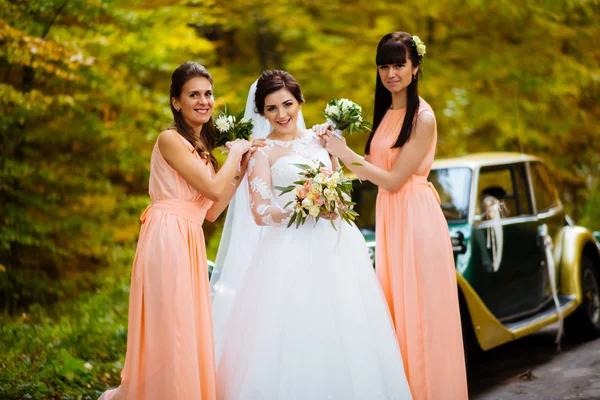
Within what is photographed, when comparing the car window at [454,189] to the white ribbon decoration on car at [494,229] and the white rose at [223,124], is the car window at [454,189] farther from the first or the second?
the white rose at [223,124]

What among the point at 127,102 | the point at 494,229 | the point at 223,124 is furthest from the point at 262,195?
the point at 127,102

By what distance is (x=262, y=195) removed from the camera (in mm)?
4566

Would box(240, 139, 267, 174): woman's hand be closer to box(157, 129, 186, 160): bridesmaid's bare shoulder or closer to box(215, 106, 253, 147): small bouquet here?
box(215, 106, 253, 147): small bouquet

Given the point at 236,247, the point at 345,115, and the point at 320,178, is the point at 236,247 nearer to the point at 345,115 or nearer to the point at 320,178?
the point at 320,178

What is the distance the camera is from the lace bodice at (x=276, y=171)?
4.55 meters

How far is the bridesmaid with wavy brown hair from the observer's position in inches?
184

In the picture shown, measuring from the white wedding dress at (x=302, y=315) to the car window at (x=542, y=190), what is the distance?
10.7 feet

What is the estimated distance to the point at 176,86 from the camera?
4.51 meters

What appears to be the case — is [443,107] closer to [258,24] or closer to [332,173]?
[258,24]

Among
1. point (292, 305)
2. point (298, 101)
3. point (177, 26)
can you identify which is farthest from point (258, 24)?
point (292, 305)

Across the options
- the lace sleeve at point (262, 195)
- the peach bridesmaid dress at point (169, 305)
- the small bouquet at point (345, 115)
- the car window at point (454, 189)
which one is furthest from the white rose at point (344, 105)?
the car window at point (454, 189)

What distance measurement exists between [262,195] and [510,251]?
301 cm

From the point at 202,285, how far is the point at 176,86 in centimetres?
121

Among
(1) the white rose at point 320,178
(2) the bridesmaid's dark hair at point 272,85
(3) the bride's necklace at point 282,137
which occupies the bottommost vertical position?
(1) the white rose at point 320,178
